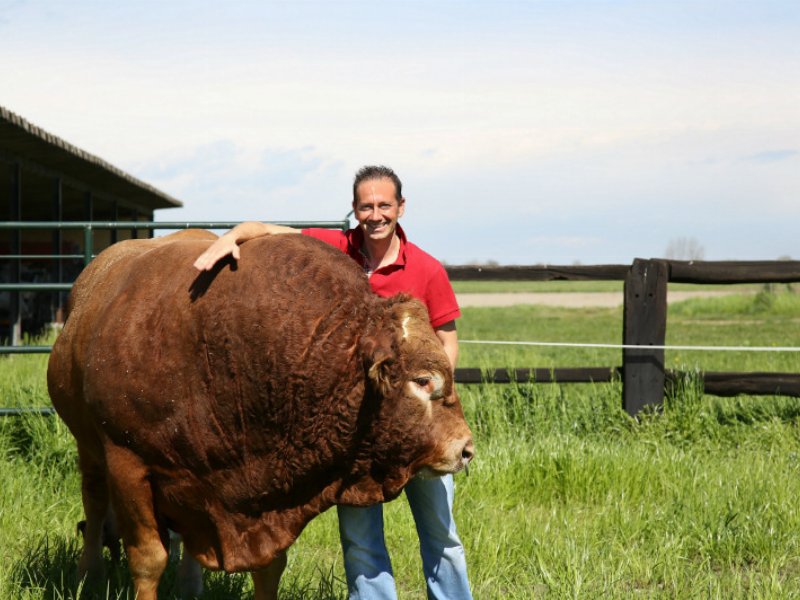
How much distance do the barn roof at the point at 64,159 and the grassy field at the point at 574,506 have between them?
16.5ft

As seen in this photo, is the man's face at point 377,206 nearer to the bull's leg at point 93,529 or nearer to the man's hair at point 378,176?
the man's hair at point 378,176

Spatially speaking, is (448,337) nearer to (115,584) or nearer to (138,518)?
(138,518)

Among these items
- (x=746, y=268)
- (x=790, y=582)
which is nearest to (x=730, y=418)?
(x=746, y=268)

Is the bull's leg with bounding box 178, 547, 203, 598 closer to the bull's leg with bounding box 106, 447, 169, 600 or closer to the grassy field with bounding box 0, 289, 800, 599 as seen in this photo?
the grassy field with bounding box 0, 289, 800, 599

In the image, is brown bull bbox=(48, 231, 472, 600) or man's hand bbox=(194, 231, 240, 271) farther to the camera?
man's hand bbox=(194, 231, 240, 271)

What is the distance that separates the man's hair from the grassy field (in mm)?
1855

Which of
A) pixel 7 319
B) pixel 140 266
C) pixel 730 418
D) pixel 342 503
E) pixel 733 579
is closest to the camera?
pixel 342 503

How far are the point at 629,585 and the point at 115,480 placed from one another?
2.56 m

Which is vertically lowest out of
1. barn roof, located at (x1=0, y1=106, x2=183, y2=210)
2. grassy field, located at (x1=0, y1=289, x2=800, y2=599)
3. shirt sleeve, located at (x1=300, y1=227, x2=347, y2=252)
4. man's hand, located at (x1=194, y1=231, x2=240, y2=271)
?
grassy field, located at (x1=0, y1=289, x2=800, y2=599)

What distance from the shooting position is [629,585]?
15.0 ft

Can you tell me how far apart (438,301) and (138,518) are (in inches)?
55.8

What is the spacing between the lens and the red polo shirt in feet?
12.2

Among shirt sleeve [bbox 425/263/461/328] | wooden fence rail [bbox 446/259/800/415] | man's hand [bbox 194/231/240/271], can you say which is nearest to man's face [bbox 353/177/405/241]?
shirt sleeve [bbox 425/263/461/328]

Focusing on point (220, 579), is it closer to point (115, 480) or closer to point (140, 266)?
point (115, 480)
